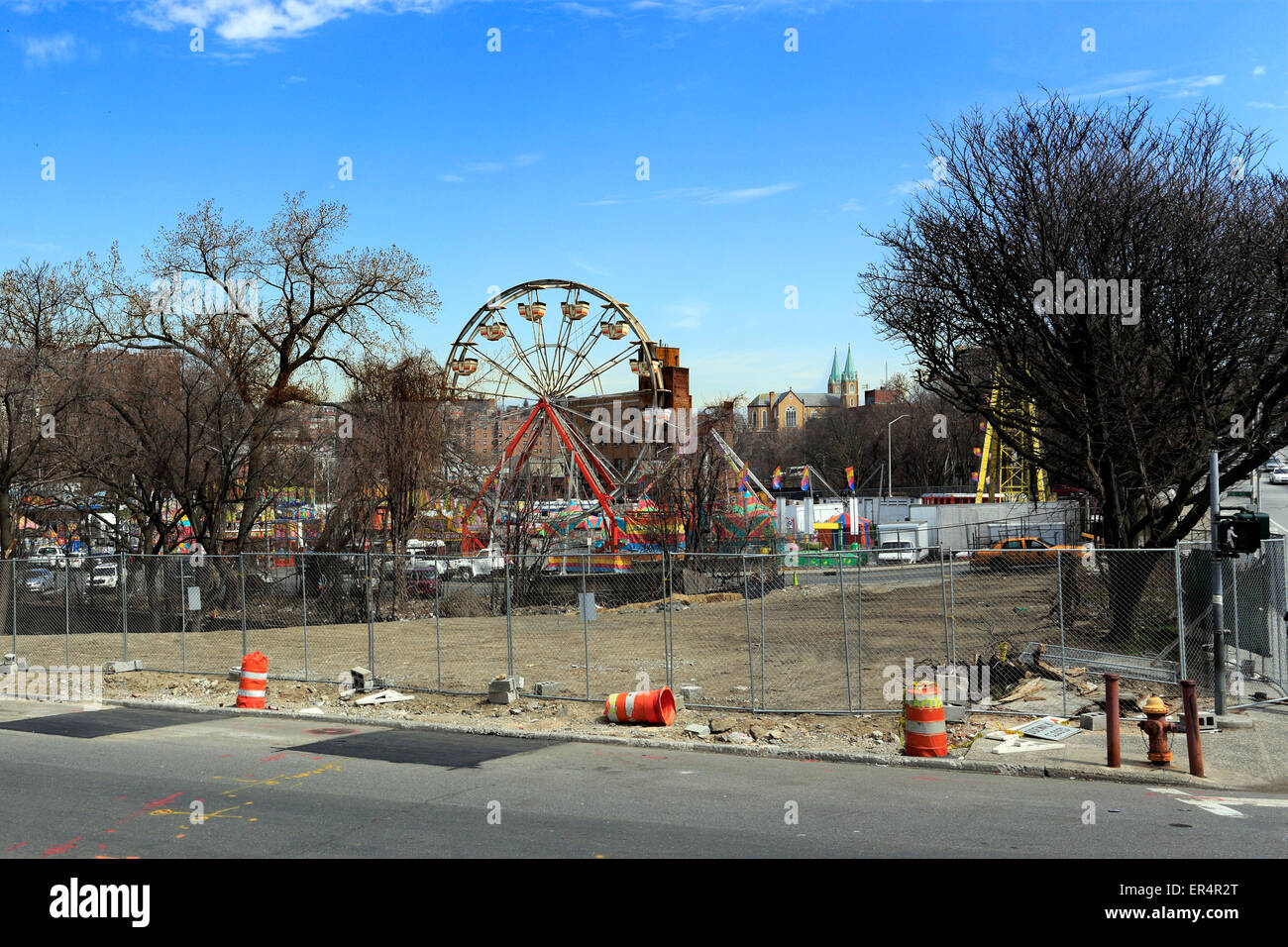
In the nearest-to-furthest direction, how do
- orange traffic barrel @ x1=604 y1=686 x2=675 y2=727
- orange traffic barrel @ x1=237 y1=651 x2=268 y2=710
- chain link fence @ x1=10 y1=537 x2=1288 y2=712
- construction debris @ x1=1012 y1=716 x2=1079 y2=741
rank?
construction debris @ x1=1012 y1=716 x2=1079 y2=741 < orange traffic barrel @ x1=604 y1=686 x2=675 y2=727 < chain link fence @ x1=10 y1=537 x2=1288 y2=712 < orange traffic barrel @ x1=237 y1=651 x2=268 y2=710

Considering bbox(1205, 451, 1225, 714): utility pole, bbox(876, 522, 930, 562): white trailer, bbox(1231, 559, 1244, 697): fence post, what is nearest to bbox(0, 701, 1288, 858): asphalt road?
bbox(1205, 451, 1225, 714): utility pole

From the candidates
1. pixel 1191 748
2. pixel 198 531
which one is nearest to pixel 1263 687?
pixel 1191 748

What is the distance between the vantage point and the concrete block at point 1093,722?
44.4ft

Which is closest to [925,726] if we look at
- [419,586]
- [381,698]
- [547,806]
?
[547,806]

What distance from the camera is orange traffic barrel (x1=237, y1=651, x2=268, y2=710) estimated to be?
16.8m

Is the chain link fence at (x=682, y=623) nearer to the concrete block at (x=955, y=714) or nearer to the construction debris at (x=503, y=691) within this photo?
the construction debris at (x=503, y=691)

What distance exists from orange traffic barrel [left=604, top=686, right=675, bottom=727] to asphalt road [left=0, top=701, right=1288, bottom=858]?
1.07 meters

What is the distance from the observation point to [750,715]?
15164 mm

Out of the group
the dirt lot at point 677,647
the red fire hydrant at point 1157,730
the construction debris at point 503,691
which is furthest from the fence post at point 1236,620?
the construction debris at point 503,691

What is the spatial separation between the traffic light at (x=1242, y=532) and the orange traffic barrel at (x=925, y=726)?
464 cm

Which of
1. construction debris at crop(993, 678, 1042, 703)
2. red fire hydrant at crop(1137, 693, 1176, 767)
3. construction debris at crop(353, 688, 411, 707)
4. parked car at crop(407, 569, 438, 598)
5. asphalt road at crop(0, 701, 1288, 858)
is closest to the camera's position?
asphalt road at crop(0, 701, 1288, 858)

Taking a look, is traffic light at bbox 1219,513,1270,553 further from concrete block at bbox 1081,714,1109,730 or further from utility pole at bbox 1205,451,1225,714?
concrete block at bbox 1081,714,1109,730
